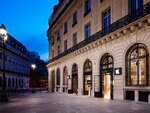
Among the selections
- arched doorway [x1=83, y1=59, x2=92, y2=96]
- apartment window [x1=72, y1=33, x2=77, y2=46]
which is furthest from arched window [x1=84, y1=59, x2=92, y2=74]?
apartment window [x1=72, y1=33, x2=77, y2=46]

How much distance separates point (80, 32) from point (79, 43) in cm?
171

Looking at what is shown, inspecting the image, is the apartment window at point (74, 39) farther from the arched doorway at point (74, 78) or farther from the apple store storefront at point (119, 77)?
the apple store storefront at point (119, 77)

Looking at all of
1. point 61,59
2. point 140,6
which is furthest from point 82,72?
point 140,6

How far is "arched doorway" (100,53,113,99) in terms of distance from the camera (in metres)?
22.6

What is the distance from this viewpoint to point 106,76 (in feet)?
78.2

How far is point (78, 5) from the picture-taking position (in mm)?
32500

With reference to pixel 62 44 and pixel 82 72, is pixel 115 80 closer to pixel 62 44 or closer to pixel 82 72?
pixel 82 72

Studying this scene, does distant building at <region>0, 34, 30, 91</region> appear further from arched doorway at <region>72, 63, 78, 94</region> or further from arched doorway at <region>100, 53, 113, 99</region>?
arched doorway at <region>100, 53, 113, 99</region>

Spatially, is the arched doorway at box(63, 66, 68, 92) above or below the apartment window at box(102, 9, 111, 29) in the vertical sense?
below

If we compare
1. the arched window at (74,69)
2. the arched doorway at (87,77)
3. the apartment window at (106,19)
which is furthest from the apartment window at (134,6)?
the arched window at (74,69)

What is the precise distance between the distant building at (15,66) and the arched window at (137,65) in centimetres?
4505

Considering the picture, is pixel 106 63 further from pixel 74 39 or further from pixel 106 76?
pixel 74 39

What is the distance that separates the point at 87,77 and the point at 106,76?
4846mm

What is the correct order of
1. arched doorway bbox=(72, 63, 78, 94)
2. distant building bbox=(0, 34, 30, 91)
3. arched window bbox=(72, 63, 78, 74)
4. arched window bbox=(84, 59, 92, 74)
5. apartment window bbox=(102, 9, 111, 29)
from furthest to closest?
distant building bbox=(0, 34, 30, 91) < arched doorway bbox=(72, 63, 78, 94) < arched window bbox=(72, 63, 78, 74) < arched window bbox=(84, 59, 92, 74) < apartment window bbox=(102, 9, 111, 29)
